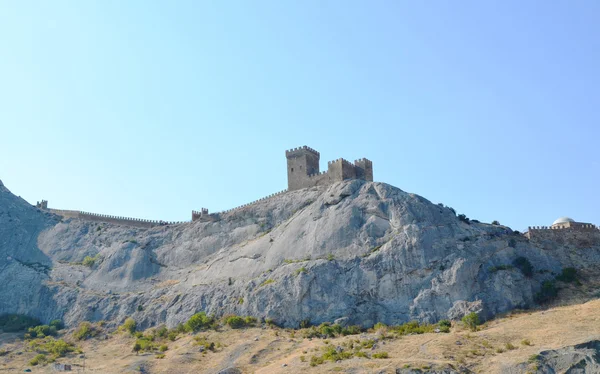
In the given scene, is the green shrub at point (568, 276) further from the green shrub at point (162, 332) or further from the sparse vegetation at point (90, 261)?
the sparse vegetation at point (90, 261)

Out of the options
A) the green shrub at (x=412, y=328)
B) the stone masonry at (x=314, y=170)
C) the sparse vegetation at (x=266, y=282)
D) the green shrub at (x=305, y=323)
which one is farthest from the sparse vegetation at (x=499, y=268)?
the sparse vegetation at (x=266, y=282)

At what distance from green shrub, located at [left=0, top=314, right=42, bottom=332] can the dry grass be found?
746cm

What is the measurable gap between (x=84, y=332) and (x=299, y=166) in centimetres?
3297

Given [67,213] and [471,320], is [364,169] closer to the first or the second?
[471,320]

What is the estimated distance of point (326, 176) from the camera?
81062mm

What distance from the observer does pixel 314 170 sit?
8488 cm

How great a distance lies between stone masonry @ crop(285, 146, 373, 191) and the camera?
8000 cm

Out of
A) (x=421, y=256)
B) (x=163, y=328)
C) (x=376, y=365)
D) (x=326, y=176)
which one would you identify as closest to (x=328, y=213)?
(x=326, y=176)

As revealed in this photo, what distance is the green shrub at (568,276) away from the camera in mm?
65125

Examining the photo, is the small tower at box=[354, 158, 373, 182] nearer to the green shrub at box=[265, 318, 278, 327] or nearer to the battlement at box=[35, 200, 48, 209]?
the green shrub at box=[265, 318, 278, 327]

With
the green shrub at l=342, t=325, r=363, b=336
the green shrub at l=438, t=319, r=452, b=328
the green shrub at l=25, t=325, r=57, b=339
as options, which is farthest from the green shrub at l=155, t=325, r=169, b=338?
the green shrub at l=438, t=319, r=452, b=328

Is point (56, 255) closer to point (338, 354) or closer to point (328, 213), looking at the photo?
point (328, 213)

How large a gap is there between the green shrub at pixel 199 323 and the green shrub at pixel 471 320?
2560 cm

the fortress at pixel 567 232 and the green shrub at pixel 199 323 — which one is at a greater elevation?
the fortress at pixel 567 232
